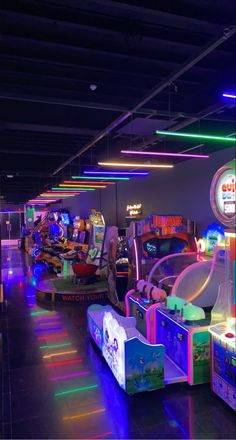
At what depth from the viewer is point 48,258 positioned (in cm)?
1098

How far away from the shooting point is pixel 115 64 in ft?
13.1

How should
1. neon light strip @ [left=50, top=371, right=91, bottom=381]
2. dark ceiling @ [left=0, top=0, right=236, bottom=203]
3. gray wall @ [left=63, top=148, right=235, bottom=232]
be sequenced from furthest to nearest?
1. gray wall @ [left=63, top=148, right=235, bottom=232]
2. neon light strip @ [left=50, top=371, right=91, bottom=381]
3. dark ceiling @ [left=0, top=0, right=236, bottom=203]

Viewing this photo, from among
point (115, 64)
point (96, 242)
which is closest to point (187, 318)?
point (115, 64)

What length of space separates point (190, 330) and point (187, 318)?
24 centimetres

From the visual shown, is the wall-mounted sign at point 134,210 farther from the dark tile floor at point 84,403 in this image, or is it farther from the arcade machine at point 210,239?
the dark tile floor at point 84,403

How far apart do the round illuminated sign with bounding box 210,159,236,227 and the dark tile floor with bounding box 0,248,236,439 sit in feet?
5.64

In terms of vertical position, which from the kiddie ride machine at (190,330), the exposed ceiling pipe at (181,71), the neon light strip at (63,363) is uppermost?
the exposed ceiling pipe at (181,71)

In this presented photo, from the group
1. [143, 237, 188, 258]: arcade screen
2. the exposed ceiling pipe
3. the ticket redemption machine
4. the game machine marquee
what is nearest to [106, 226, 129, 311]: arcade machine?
[143, 237, 188, 258]: arcade screen

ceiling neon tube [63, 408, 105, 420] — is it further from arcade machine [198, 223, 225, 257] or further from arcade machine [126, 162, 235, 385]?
arcade machine [198, 223, 225, 257]

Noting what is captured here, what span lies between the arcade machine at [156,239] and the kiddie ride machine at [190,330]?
58.2 inches

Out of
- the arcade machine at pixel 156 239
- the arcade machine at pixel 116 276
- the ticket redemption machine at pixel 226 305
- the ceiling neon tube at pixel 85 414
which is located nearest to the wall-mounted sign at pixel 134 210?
the arcade machine at pixel 156 239

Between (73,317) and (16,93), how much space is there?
12.3 ft

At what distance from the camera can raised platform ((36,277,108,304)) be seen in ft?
22.2

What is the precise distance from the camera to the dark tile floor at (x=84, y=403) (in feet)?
8.76
